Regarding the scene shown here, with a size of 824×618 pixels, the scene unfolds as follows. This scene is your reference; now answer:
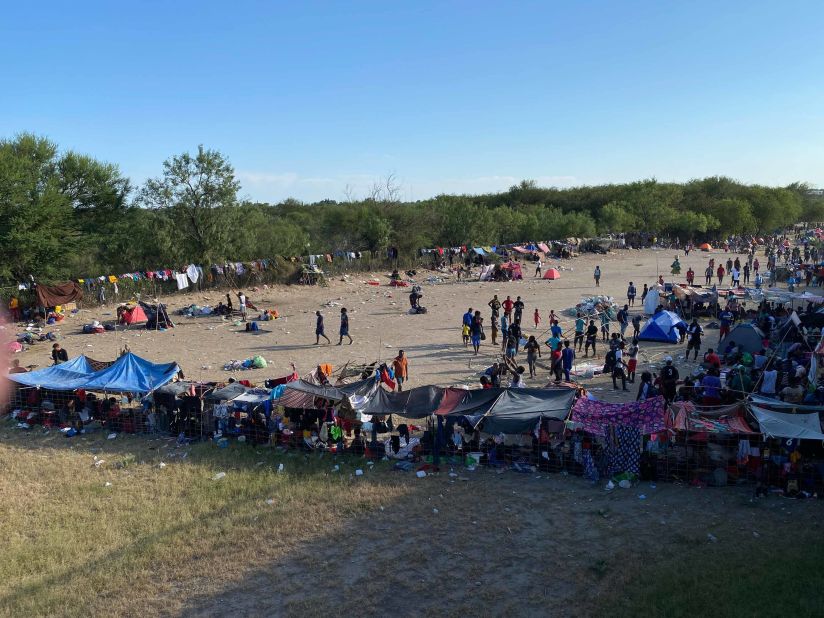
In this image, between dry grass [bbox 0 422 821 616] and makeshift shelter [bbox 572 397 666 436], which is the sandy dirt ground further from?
dry grass [bbox 0 422 821 616]

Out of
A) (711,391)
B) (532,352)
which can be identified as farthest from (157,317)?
(711,391)

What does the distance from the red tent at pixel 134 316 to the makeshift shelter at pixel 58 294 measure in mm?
3646

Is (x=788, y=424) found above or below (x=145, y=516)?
above

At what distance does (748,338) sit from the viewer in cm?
1680

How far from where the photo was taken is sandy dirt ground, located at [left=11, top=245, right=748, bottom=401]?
18141 millimetres

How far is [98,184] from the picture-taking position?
31.6 metres

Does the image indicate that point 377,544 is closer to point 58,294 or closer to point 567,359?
point 567,359

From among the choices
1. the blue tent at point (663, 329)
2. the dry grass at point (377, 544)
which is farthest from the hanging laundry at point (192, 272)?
the blue tent at point (663, 329)

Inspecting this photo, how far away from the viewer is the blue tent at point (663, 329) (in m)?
19.9

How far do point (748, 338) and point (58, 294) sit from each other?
26.1 meters

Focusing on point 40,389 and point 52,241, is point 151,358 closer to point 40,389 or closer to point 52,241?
point 40,389

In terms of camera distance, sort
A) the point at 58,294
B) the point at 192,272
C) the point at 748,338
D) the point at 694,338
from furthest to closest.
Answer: the point at 192,272
the point at 58,294
the point at 694,338
the point at 748,338

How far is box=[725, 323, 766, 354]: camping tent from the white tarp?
7.07 metres

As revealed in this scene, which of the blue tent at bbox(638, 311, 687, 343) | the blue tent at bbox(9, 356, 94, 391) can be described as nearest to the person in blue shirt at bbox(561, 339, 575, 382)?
the blue tent at bbox(638, 311, 687, 343)
